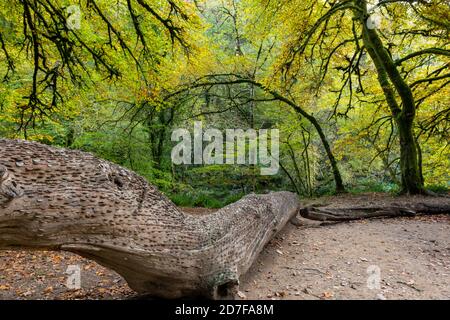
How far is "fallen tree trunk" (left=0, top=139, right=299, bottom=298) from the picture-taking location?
2.05 meters

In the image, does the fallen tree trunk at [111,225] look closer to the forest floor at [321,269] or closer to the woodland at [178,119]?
the woodland at [178,119]

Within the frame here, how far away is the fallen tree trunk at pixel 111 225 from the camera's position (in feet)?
6.72

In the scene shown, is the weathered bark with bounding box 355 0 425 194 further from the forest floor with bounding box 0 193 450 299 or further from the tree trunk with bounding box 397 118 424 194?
the forest floor with bounding box 0 193 450 299

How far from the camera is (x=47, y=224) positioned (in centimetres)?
208

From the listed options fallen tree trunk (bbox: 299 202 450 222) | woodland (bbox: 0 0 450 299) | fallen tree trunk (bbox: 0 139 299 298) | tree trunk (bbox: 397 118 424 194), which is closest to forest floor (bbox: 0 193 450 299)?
woodland (bbox: 0 0 450 299)

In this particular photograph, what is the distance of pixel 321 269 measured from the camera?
4023 mm

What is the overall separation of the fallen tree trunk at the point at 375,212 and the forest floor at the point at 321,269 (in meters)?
0.95

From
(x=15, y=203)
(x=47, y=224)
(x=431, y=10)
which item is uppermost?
(x=431, y=10)

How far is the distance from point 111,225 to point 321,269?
2.88 meters

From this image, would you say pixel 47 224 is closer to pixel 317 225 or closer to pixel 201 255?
pixel 201 255

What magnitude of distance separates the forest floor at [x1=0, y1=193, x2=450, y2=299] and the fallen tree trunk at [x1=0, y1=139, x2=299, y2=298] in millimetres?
695

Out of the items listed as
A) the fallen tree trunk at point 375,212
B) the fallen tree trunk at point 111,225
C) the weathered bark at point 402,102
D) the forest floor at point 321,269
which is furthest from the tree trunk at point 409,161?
the fallen tree trunk at point 111,225

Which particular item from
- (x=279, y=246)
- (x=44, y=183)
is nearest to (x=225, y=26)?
(x=279, y=246)
